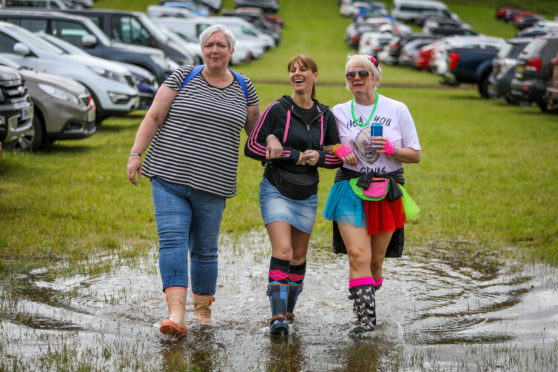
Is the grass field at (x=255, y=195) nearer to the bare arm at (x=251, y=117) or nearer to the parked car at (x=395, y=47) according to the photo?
the bare arm at (x=251, y=117)

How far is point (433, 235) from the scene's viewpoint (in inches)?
327

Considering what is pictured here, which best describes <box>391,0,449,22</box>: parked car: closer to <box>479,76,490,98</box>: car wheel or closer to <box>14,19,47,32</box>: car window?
<box>479,76,490,98</box>: car wheel

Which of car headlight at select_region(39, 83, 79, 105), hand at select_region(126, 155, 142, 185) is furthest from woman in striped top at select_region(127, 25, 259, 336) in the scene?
car headlight at select_region(39, 83, 79, 105)

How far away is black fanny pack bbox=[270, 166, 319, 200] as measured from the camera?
5223mm

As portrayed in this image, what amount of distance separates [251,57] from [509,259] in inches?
1305

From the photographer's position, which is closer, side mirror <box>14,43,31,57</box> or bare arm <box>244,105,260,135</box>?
bare arm <box>244,105,260,135</box>

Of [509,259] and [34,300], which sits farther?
[509,259]

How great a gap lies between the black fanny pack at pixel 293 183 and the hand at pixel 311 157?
0.13 metres

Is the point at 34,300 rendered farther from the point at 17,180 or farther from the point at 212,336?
the point at 17,180

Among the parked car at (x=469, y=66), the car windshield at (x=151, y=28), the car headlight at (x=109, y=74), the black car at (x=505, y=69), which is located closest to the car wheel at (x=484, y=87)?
the parked car at (x=469, y=66)

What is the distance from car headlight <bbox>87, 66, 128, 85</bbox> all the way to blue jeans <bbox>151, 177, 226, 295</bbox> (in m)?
10.4

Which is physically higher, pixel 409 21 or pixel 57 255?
pixel 57 255

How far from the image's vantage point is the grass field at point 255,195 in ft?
25.0

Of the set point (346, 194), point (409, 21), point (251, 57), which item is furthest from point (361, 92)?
point (409, 21)
